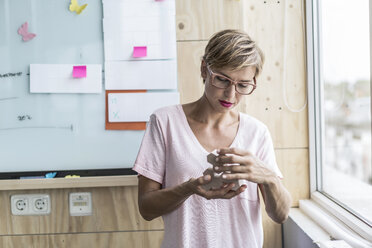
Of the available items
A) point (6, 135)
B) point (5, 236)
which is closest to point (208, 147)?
point (6, 135)

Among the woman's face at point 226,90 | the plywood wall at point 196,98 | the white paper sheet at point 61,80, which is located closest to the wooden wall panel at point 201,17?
the plywood wall at point 196,98

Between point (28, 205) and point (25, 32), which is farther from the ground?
point (25, 32)

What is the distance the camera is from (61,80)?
5.80ft

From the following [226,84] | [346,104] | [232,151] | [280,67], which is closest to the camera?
[232,151]

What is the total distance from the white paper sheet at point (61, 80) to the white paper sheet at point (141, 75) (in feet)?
0.19

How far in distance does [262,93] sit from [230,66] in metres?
0.84

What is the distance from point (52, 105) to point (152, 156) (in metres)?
0.82

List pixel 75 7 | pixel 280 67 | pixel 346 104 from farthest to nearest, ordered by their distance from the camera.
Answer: pixel 280 67 → pixel 75 7 → pixel 346 104

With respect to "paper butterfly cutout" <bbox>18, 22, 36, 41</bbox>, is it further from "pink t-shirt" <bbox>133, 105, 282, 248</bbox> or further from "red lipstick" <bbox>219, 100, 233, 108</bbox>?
"red lipstick" <bbox>219, 100, 233, 108</bbox>

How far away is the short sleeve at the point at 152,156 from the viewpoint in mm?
1177

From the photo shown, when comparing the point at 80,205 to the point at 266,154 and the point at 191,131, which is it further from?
the point at 266,154

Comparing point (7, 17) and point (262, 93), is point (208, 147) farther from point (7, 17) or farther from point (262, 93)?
point (7, 17)

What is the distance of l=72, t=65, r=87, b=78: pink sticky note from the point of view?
1.76 meters

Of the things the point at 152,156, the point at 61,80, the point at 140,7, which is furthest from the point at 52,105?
the point at 152,156
